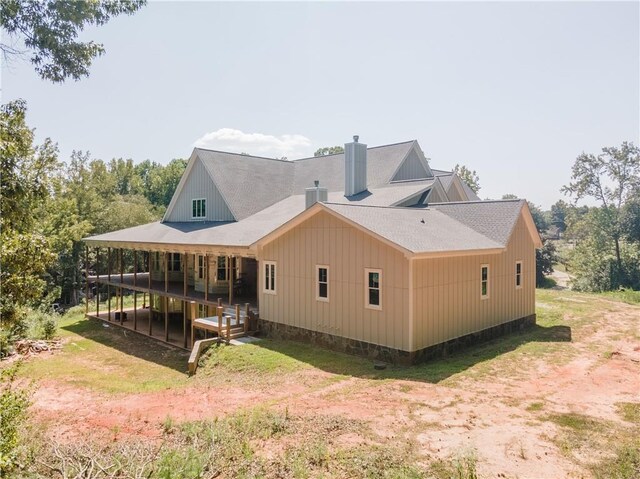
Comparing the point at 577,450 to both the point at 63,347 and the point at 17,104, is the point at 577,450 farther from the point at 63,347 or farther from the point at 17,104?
the point at 63,347

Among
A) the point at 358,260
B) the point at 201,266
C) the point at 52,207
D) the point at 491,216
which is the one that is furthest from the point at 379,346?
the point at 52,207

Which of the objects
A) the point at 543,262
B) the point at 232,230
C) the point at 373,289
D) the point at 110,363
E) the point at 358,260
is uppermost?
the point at 232,230

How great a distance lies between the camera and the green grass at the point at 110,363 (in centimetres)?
1311

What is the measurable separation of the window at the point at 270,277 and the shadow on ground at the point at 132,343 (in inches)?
155

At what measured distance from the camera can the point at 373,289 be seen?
12555mm

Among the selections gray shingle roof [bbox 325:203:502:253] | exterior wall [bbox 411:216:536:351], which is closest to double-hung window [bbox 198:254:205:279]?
gray shingle roof [bbox 325:203:502:253]

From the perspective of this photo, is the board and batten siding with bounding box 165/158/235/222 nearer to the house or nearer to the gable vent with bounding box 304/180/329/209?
the house

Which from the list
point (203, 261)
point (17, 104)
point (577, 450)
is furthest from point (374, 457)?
point (203, 261)

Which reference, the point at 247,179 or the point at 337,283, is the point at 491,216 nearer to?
the point at 337,283

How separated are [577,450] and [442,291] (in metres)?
6.20

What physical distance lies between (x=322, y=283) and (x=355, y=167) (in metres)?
8.44

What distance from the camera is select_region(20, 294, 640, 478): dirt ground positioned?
6.99m

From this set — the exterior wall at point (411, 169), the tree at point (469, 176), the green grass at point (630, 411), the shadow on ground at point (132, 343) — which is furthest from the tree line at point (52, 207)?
the tree at point (469, 176)

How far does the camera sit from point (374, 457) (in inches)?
257
